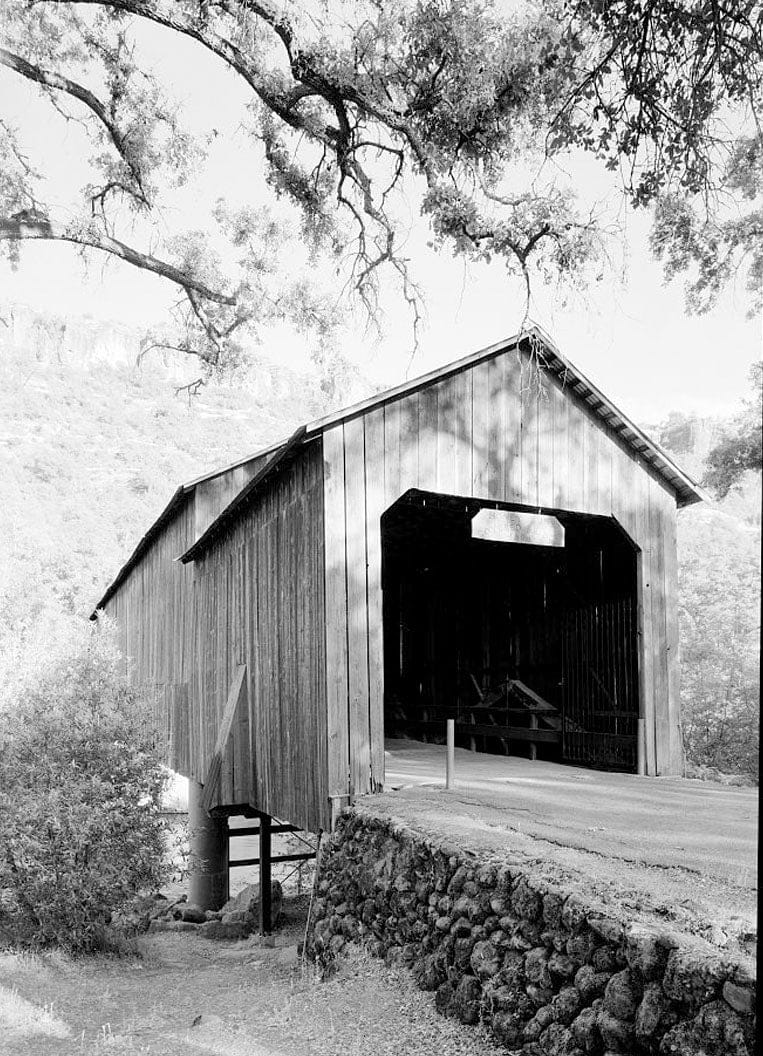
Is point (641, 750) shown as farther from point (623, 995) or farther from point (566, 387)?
point (623, 995)

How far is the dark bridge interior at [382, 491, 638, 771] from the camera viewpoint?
11.8m

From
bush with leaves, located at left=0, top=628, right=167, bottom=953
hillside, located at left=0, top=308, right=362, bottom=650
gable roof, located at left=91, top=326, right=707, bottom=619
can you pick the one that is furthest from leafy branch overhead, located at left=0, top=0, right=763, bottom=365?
hillside, located at left=0, top=308, right=362, bottom=650

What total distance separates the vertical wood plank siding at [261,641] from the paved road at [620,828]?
112cm

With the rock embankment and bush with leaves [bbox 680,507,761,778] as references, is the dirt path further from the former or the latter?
bush with leaves [bbox 680,507,761,778]

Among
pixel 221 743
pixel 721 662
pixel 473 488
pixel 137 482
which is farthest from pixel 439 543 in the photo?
pixel 137 482

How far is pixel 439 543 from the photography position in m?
15.9

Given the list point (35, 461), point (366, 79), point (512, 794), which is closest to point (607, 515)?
point (512, 794)

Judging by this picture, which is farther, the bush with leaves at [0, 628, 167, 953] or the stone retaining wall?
the bush with leaves at [0, 628, 167, 953]

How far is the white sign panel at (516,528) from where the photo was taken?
32.7ft

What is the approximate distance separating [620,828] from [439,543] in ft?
29.9

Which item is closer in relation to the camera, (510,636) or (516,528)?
(516,528)

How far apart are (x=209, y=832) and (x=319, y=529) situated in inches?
338

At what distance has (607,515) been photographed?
430 inches

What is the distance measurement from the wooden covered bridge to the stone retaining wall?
1.47 m
